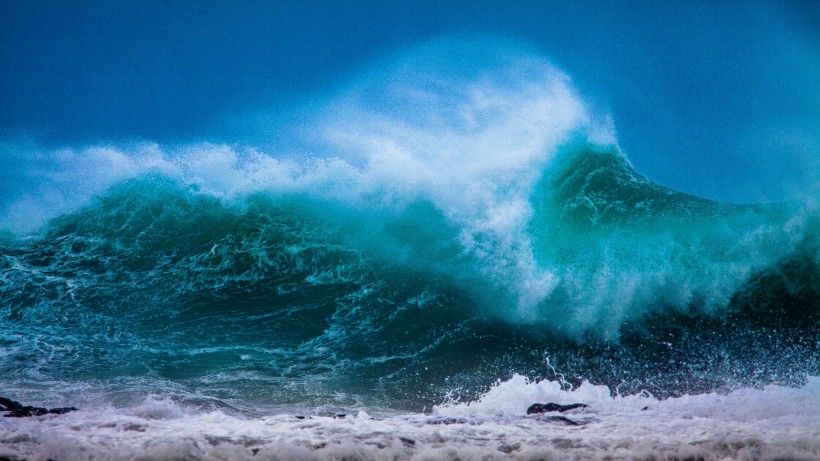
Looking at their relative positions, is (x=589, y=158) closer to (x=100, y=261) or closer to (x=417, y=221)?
(x=417, y=221)

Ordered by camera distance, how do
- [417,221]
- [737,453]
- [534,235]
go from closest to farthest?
[737,453] → [534,235] → [417,221]

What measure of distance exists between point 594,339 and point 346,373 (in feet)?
14.3

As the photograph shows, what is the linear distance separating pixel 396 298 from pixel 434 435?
4924 mm

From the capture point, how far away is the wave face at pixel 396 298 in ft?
19.7

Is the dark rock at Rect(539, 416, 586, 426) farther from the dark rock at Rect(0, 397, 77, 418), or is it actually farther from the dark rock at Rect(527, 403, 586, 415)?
the dark rock at Rect(0, 397, 77, 418)

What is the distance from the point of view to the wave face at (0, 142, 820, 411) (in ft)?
19.7

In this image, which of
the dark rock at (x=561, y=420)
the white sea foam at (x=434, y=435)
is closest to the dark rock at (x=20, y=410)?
the white sea foam at (x=434, y=435)

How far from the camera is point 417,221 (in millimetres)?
10305

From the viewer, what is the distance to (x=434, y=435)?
11.3 feet

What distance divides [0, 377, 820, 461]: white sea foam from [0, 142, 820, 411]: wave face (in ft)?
5.34

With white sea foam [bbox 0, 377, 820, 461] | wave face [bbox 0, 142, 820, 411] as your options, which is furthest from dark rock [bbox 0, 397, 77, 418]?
wave face [bbox 0, 142, 820, 411]

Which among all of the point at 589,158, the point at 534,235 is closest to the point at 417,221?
the point at 534,235

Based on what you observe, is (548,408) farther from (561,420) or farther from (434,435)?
(434,435)

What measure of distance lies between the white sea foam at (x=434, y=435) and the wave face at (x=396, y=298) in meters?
1.63
